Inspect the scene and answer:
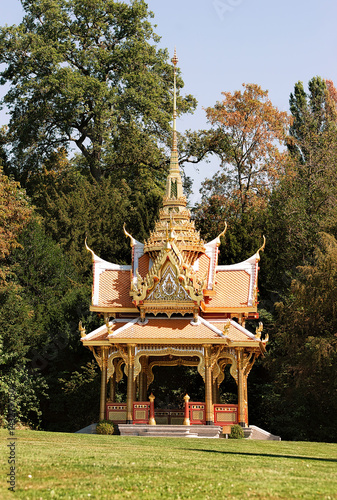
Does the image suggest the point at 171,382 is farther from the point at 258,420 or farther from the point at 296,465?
the point at 296,465

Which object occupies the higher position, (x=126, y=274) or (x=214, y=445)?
(x=126, y=274)

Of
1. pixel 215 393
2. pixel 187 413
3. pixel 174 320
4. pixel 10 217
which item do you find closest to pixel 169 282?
pixel 174 320

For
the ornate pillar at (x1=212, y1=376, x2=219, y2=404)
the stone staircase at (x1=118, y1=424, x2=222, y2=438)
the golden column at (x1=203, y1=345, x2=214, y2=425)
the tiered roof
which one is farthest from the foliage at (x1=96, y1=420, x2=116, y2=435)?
the ornate pillar at (x1=212, y1=376, x2=219, y2=404)

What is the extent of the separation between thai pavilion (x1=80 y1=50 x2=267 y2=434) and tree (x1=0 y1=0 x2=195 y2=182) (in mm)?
21388

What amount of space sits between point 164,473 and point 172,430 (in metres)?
13.6

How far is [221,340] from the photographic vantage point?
27969 mm

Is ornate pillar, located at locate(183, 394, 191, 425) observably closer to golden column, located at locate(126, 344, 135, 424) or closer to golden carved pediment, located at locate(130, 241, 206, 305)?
golden column, located at locate(126, 344, 135, 424)

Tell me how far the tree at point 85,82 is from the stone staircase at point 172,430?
28325 millimetres

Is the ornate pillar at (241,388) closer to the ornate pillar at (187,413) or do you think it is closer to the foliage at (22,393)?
the ornate pillar at (187,413)

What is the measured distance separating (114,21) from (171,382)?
28.7 metres

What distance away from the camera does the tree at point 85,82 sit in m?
52.6

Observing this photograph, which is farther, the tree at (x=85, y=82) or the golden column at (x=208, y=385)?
the tree at (x=85, y=82)

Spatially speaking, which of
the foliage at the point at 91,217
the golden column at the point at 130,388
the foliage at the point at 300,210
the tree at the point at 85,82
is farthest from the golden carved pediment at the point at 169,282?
the tree at the point at 85,82

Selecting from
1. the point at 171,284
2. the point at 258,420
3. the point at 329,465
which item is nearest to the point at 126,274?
the point at 171,284
